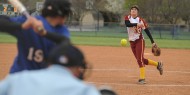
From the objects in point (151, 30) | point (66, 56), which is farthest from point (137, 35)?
point (151, 30)

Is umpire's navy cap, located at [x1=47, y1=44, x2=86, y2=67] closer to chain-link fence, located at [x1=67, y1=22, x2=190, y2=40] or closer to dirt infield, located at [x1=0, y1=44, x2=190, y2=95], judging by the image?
dirt infield, located at [x1=0, y1=44, x2=190, y2=95]

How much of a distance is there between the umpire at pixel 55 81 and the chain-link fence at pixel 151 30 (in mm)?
39862

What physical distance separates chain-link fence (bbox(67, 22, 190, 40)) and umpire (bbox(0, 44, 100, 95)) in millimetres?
39862

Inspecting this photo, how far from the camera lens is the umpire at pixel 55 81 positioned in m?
2.82

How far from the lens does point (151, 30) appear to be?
43656 mm

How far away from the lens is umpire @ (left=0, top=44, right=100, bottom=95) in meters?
2.82

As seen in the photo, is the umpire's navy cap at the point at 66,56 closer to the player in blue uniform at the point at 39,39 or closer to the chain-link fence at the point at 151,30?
the player in blue uniform at the point at 39,39

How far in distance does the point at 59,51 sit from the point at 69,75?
177 millimetres

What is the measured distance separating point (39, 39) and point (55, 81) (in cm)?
181

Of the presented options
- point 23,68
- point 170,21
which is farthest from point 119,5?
point 23,68

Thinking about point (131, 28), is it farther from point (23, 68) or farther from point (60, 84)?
point (60, 84)

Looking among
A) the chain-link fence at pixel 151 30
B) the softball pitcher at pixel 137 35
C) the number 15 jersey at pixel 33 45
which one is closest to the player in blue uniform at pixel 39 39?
the number 15 jersey at pixel 33 45

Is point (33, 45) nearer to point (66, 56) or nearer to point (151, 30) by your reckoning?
point (66, 56)

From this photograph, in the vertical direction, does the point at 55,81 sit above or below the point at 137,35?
above
